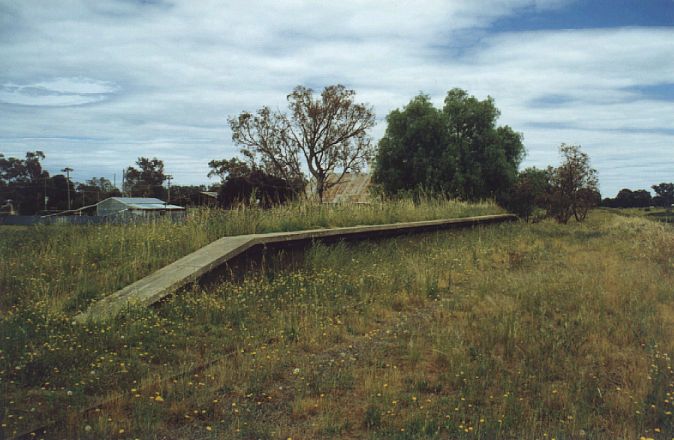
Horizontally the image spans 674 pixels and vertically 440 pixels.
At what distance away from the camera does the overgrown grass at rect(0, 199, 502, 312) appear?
6.24m

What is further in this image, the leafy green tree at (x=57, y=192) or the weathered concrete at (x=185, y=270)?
the leafy green tree at (x=57, y=192)

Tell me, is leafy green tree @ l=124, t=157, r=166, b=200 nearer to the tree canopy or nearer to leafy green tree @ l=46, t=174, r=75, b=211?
leafy green tree @ l=46, t=174, r=75, b=211

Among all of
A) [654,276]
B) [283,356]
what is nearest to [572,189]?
[654,276]

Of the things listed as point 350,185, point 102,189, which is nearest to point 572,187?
point 350,185

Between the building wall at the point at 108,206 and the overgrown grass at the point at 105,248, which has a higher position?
the building wall at the point at 108,206

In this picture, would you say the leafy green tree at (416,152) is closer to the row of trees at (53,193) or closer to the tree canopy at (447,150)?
the tree canopy at (447,150)

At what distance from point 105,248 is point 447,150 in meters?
29.0

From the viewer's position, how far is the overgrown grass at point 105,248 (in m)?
6.24

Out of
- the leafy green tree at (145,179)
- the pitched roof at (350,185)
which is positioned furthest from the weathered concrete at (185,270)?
the leafy green tree at (145,179)

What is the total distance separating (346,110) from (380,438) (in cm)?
4901

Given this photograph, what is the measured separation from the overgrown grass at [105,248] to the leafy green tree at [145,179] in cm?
6779

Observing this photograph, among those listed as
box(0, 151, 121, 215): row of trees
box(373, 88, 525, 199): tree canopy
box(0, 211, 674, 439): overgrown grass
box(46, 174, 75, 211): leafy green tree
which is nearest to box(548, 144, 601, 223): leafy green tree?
box(373, 88, 525, 199): tree canopy

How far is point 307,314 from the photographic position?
5727mm

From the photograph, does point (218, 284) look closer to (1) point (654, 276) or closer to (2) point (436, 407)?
(2) point (436, 407)
